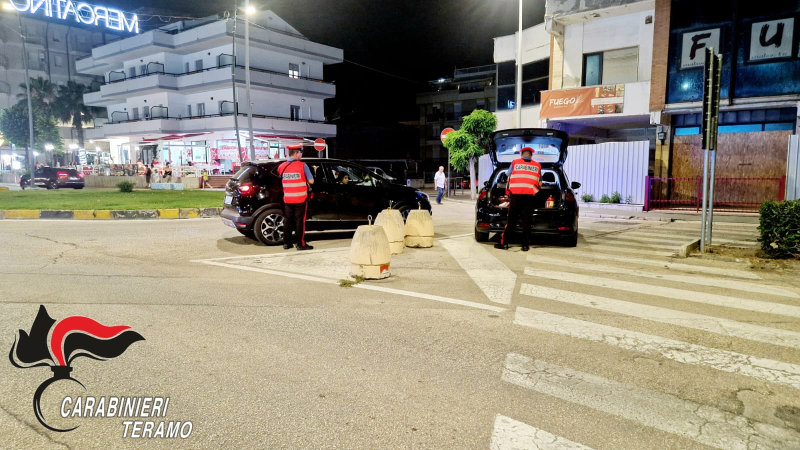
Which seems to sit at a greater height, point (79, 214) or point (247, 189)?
point (247, 189)

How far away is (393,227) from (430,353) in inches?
181

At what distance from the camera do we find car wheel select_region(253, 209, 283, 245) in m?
9.55

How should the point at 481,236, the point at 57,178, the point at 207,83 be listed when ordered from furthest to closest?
the point at 207,83, the point at 57,178, the point at 481,236

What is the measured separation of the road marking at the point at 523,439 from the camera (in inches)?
110

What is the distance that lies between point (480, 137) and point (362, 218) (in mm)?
15699

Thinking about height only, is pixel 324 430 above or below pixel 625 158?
below

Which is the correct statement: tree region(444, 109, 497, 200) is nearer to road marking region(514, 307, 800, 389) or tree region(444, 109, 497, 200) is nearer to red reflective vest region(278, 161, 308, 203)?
red reflective vest region(278, 161, 308, 203)

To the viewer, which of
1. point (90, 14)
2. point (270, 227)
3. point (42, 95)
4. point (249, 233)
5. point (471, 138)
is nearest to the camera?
point (270, 227)

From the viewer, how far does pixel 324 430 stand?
115 inches

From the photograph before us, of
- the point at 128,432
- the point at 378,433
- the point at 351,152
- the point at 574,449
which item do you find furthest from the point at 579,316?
the point at 351,152

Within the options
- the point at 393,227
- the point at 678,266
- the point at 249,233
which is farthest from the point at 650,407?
the point at 249,233

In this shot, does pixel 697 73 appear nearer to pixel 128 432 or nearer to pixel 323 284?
pixel 323 284

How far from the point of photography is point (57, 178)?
32.7 m

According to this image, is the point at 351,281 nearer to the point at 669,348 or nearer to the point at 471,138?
the point at 669,348
